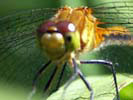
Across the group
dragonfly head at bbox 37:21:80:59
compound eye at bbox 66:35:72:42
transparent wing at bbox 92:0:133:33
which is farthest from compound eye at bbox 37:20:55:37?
transparent wing at bbox 92:0:133:33

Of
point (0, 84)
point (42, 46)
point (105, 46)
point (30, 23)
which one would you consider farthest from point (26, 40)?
point (42, 46)

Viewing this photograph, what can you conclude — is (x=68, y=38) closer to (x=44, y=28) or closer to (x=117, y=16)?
(x=44, y=28)

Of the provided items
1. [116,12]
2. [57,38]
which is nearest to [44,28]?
[57,38]

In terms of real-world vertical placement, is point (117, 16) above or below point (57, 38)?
below

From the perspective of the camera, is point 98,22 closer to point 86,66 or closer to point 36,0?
point 86,66

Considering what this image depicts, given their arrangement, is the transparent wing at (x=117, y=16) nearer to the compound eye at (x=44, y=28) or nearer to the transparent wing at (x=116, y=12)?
the transparent wing at (x=116, y=12)

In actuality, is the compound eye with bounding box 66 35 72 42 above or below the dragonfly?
above

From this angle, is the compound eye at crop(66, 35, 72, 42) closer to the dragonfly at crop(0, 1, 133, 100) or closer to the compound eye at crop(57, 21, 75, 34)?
the compound eye at crop(57, 21, 75, 34)

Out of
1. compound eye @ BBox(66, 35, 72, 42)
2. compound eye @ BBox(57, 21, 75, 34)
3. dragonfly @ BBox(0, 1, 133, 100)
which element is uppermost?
compound eye @ BBox(57, 21, 75, 34)
